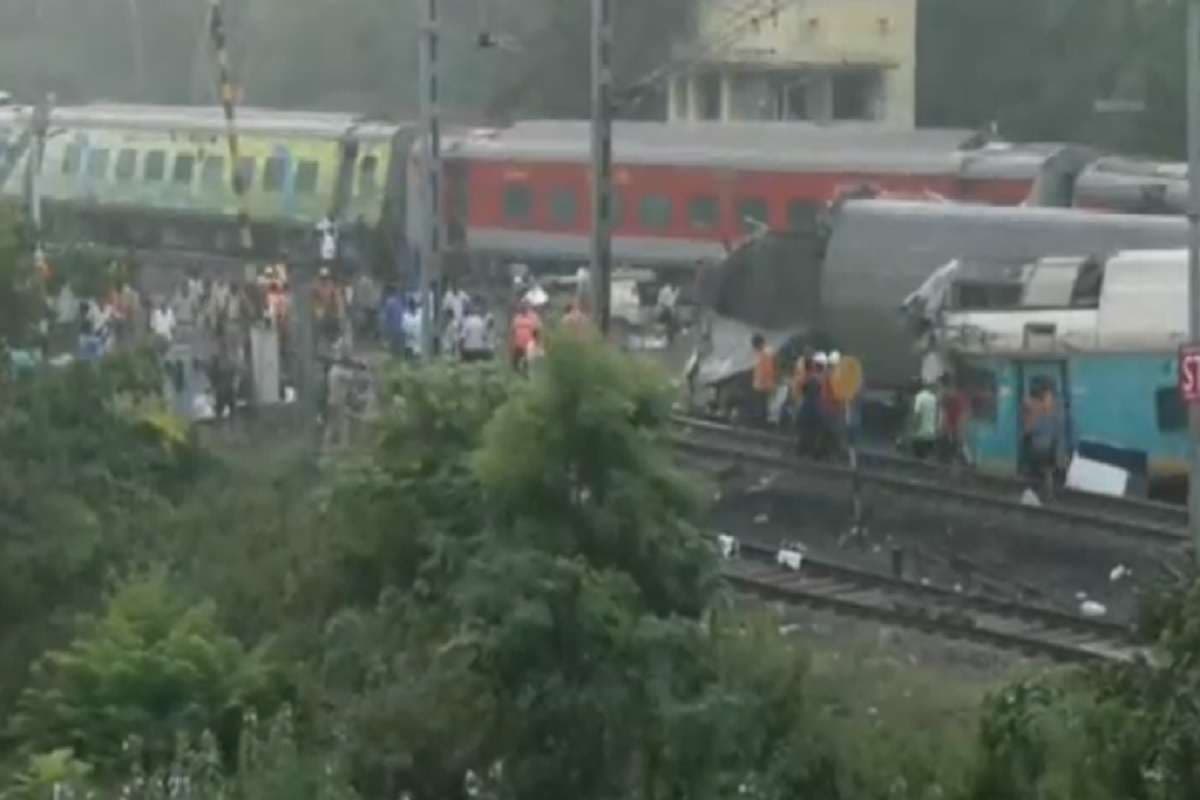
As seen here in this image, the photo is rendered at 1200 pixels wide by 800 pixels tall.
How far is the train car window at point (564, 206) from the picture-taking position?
40.8m

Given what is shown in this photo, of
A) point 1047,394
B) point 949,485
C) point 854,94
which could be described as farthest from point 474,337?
point 854,94

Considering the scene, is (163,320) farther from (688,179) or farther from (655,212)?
(655,212)

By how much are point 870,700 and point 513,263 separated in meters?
30.6

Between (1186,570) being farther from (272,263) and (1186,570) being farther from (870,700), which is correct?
(272,263)

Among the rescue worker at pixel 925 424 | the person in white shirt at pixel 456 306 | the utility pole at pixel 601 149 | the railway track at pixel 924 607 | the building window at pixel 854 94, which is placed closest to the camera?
the railway track at pixel 924 607

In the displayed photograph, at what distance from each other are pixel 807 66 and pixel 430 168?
3096 cm

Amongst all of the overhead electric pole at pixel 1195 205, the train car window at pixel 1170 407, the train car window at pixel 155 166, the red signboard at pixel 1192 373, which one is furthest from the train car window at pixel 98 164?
the red signboard at pixel 1192 373

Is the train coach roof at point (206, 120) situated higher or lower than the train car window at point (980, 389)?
higher

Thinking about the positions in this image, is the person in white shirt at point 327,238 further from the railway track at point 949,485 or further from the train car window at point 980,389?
the train car window at point 980,389

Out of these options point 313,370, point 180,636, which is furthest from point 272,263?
point 180,636

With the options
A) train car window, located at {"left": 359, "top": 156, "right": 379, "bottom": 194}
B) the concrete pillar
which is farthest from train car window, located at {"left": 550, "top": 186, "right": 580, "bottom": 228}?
the concrete pillar

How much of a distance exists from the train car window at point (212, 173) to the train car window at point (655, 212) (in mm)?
7187

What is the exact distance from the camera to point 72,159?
4738 cm

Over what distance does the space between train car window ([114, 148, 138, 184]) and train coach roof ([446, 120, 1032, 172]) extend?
5.70 metres
